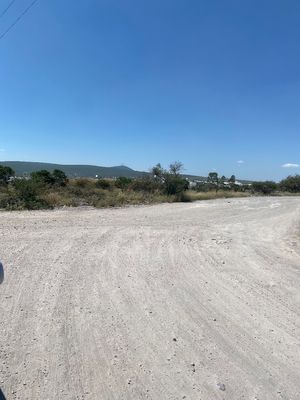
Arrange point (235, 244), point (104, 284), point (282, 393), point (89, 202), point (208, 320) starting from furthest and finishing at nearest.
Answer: point (89, 202)
point (235, 244)
point (104, 284)
point (208, 320)
point (282, 393)

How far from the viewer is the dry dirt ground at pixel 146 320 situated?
3512mm

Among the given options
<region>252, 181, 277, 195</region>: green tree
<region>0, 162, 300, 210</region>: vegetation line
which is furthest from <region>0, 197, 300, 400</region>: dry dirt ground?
<region>252, 181, 277, 195</region>: green tree

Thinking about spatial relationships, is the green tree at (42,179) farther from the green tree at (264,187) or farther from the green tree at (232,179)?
the green tree at (232,179)

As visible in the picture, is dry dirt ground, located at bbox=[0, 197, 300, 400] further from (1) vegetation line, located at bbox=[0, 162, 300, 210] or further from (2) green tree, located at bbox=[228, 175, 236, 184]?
(2) green tree, located at bbox=[228, 175, 236, 184]

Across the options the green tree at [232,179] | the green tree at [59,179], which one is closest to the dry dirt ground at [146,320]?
the green tree at [59,179]

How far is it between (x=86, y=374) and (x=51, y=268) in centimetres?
362

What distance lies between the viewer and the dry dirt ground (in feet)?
11.5

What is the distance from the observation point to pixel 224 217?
17.0 meters

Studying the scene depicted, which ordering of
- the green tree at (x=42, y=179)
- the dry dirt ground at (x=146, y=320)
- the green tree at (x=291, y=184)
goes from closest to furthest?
the dry dirt ground at (x=146, y=320) < the green tree at (x=42, y=179) < the green tree at (x=291, y=184)

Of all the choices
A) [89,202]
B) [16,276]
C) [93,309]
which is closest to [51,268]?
[16,276]

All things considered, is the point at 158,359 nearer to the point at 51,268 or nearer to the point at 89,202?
the point at 51,268

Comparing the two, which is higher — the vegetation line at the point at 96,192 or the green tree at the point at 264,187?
the vegetation line at the point at 96,192

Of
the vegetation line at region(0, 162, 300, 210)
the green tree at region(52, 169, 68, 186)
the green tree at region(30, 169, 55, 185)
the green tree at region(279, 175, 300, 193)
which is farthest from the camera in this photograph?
the green tree at region(279, 175, 300, 193)

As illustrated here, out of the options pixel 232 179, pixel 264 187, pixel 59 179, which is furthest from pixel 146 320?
pixel 232 179
